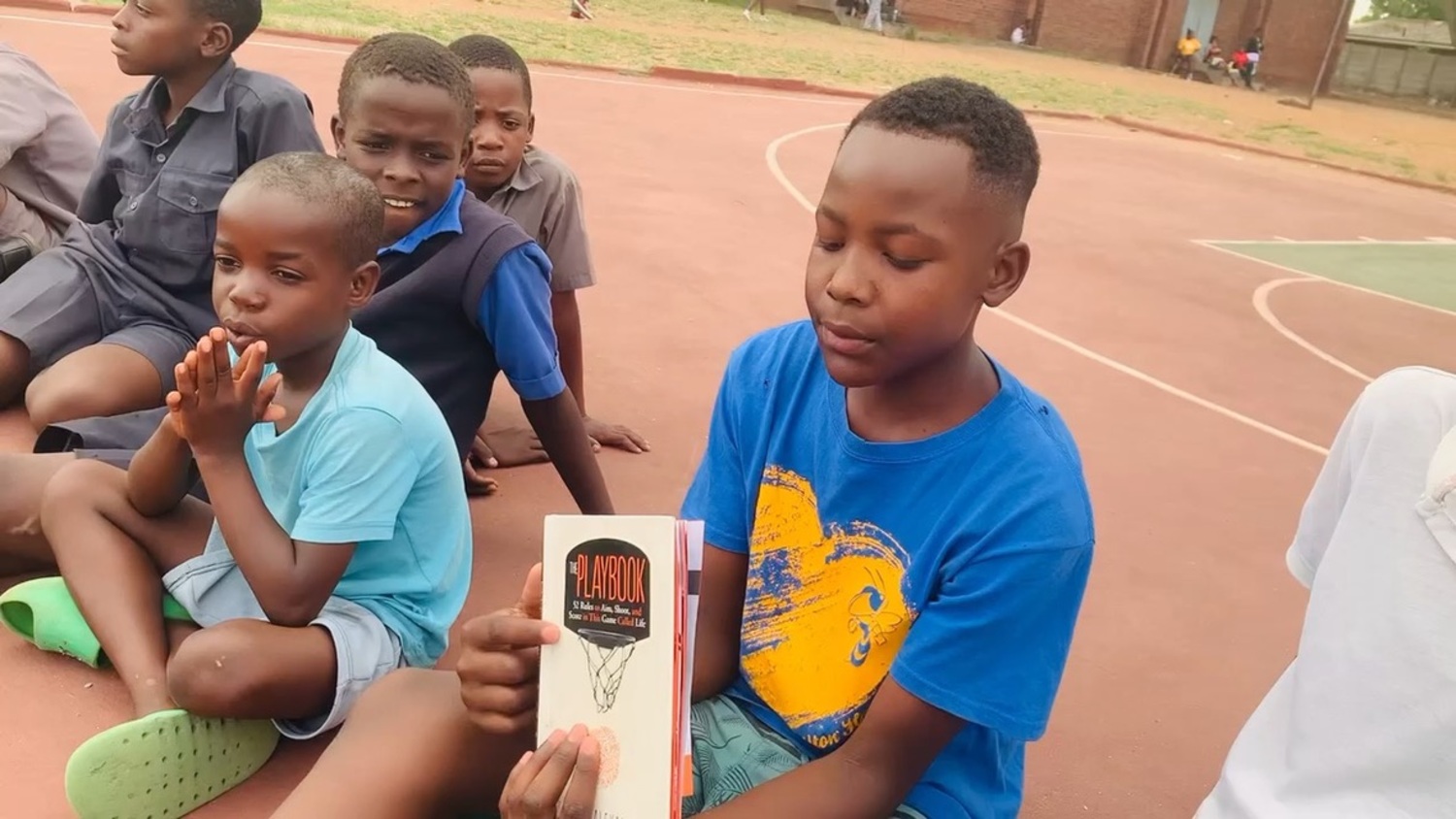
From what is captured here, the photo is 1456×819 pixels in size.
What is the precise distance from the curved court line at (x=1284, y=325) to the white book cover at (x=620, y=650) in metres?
5.88

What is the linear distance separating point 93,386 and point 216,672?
1.60 meters

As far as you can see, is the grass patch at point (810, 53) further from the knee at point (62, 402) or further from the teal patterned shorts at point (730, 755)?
the teal patterned shorts at point (730, 755)

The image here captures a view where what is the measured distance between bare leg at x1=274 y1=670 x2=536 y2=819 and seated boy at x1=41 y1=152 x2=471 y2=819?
0.42 m

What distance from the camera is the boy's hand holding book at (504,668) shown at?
167 cm

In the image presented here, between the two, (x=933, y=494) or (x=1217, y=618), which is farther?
(x=1217, y=618)

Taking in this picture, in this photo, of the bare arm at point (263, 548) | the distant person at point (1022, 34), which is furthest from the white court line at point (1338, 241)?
the distant person at point (1022, 34)

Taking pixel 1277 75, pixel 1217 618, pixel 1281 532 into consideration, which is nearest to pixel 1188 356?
pixel 1281 532

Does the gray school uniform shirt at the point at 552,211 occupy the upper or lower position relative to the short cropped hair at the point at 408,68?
lower

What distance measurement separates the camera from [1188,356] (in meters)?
6.65

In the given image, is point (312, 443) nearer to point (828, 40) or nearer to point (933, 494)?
point (933, 494)

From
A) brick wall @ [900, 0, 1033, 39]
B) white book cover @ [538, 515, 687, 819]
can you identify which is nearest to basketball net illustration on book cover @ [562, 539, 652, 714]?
white book cover @ [538, 515, 687, 819]

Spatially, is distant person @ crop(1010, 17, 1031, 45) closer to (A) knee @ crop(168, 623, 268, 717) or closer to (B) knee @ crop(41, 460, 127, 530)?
(B) knee @ crop(41, 460, 127, 530)

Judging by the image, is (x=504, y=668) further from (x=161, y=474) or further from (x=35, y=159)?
(x=35, y=159)

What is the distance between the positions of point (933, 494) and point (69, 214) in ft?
12.2
